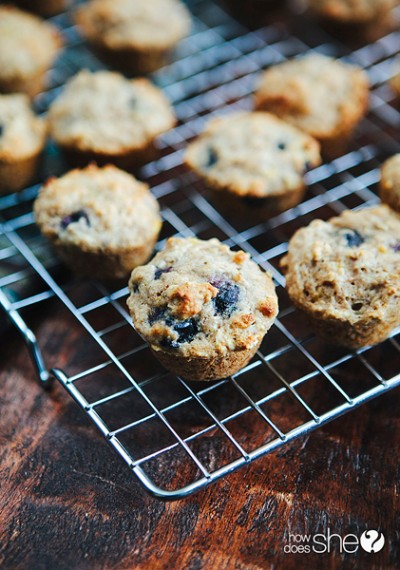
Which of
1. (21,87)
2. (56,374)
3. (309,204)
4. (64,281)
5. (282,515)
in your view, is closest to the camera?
(282,515)

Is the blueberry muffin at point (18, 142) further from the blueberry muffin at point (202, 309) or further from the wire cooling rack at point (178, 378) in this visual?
the blueberry muffin at point (202, 309)

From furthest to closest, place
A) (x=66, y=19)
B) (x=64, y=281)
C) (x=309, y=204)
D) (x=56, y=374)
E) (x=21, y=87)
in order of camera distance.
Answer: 1. (x=66, y=19)
2. (x=21, y=87)
3. (x=309, y=204)
4. (x=64, y=281)
5. (x=56, y=374)

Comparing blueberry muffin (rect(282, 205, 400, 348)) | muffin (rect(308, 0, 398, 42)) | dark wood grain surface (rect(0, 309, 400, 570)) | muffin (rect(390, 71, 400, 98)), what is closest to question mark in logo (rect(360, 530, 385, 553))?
dark wood grain surface (rect(0, 309, 400, 570))

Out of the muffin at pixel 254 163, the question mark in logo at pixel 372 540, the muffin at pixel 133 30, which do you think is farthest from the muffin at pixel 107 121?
the question mark in logo at pixel 372 540

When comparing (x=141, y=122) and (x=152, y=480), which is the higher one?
(x=141, y=122)

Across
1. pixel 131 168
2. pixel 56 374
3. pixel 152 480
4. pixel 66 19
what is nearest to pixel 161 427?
pixel 152 480

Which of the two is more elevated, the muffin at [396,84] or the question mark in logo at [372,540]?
the muffin at [396,84]

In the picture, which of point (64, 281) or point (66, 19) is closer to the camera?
point (64, 281)

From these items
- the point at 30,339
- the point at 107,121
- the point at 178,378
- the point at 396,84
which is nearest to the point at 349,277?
the point at 178,378

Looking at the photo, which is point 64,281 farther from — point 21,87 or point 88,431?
point 21,87
